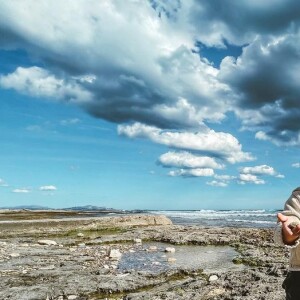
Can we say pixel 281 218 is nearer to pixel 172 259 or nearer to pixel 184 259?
pixel 172 259

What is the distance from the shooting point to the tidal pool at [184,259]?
14134 mm

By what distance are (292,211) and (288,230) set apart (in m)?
0.36

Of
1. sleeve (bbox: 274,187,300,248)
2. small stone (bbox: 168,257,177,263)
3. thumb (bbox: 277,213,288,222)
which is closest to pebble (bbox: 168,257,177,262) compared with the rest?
small stone (bbox: 168,257,177,263)

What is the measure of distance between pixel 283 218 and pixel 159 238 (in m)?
20.4

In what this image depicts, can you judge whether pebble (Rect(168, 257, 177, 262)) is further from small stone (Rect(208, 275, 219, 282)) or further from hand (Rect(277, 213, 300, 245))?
hand (Rect(277, 213, 300, 245))

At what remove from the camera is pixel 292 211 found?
4.13m

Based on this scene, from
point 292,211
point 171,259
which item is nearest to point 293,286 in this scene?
point 292,211

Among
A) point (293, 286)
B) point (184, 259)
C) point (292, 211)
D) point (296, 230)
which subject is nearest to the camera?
point (296, 230)

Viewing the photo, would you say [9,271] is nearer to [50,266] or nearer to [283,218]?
[50,266]

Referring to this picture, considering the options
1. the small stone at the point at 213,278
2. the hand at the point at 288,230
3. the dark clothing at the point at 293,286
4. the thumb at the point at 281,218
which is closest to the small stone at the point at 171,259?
the small stone at the point at 213,278

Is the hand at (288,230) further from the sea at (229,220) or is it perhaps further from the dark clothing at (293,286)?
the sea at (229,220)

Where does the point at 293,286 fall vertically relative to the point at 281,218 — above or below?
below

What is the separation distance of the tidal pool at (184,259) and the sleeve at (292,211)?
9309 millimetres

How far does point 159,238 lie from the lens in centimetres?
2375
